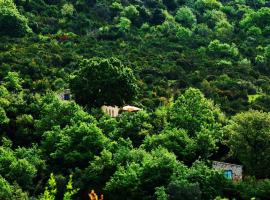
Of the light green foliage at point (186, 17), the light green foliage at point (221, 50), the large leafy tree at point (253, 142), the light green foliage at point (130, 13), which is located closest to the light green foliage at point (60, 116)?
the large leafy tree at point (253, 142)

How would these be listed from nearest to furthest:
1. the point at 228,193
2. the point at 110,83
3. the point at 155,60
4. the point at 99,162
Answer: the point at 228,193, the point at 99,162, the point at 110,83, the point at 155,60

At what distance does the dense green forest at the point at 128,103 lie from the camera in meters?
36.7

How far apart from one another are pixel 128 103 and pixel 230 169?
18161mm

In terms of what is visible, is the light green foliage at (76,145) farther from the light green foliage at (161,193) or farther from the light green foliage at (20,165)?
the light green foliage at (161,193)

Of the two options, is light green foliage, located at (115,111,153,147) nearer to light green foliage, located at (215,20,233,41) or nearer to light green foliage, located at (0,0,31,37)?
light green foliage, located at (0,0,31,37)

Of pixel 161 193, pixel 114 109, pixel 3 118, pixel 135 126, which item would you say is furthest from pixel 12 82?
pixel 161 193

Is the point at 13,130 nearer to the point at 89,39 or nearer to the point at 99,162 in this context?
→ the point at 99,162

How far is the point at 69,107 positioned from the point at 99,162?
30.7 ft

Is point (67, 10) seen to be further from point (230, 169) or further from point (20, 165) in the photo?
point (230, 169)

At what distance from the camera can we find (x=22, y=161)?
39062 millimetres

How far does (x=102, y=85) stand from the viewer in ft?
174

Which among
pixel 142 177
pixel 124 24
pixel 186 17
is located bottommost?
pixel 186 17

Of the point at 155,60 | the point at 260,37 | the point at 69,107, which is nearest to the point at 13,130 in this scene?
the point at 69,107

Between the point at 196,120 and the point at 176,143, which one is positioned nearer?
the point at 176,143
